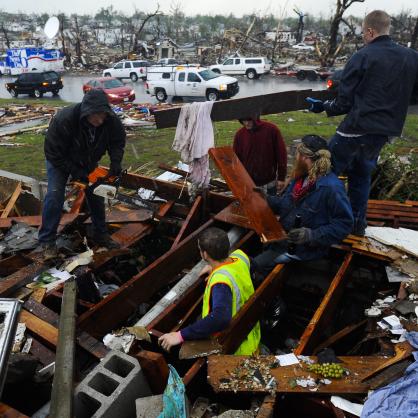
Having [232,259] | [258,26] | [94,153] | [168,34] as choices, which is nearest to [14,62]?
[168,34]

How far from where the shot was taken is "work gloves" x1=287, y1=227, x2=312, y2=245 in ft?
10.9

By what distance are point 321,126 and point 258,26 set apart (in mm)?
43720

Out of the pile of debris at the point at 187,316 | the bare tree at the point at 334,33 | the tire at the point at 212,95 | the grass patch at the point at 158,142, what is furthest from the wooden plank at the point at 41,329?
the bare tree at the point at 334,33

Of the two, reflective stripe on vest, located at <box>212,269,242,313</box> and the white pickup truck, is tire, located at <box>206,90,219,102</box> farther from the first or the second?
reflective stripe on vest, located at <box>212,269,242,313</box>

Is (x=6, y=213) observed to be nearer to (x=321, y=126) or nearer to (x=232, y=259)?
(x=232, y=259)

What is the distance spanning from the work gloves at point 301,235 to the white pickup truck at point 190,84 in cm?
1623

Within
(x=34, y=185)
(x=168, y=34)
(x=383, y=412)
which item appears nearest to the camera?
(x=383, y=412)

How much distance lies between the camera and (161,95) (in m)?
20.1

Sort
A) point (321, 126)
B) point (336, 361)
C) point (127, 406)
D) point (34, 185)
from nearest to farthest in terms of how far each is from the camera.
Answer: point (127, 406)
point (336, 361)
point (34, 185)
point (321, 126)

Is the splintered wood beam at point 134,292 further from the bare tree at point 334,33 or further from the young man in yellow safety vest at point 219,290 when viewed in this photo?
the bare tree at point 334,33

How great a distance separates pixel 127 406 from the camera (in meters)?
2.37

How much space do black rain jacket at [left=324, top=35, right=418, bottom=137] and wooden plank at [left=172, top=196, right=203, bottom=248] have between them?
208cm

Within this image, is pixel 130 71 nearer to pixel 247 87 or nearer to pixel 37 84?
pixel 37 84

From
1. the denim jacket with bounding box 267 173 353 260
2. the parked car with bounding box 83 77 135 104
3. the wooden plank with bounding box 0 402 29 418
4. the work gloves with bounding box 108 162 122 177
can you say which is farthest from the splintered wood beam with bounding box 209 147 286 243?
the parked car with bounding box 83 77 135 104
